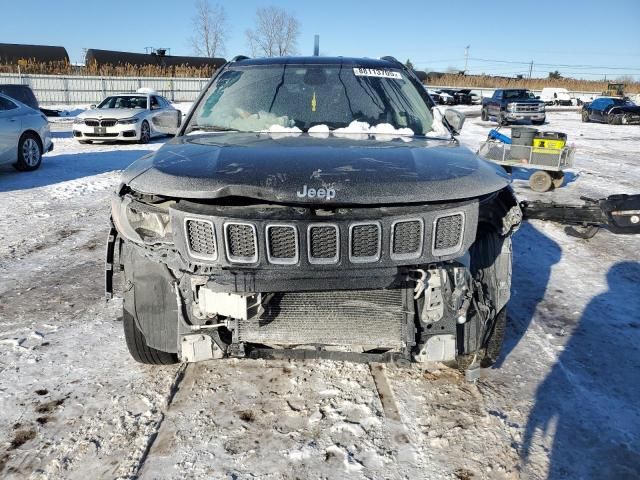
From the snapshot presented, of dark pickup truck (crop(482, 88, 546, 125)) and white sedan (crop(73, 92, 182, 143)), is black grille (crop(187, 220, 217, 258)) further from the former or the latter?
dark pickup truck (crop(482, 88, 546, 125))

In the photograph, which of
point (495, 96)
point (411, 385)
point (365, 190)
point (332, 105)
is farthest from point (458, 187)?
point (495, 96)

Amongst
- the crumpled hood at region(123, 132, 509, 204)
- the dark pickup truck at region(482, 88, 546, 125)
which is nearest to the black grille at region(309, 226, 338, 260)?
the crumpled hood at region(123, 132, 509, 204)

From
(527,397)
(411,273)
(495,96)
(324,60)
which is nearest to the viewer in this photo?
(411,273)

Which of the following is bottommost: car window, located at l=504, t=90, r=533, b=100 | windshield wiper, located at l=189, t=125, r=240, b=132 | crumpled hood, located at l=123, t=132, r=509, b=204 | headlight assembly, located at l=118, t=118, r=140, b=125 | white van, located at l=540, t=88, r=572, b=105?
crumpled hood, located at l=123, t=132, r=509, b=204

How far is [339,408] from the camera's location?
8.73 ft

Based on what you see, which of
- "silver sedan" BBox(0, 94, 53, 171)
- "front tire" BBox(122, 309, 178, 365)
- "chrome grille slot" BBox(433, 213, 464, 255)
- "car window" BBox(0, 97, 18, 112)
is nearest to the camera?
"chrome grille slot" BBox(433, 213, 464, 255)

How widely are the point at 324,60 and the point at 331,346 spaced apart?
96.4 inches

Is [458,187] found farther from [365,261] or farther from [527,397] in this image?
[527,397]

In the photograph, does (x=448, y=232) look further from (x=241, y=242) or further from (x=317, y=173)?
(x=241, y=242)

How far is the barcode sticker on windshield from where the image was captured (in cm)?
383

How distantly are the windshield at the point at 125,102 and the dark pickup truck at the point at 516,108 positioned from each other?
16.4 m

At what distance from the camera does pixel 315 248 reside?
214 centimetres

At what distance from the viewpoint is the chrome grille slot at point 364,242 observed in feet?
7.01

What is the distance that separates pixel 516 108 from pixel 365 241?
25032 millimetres
